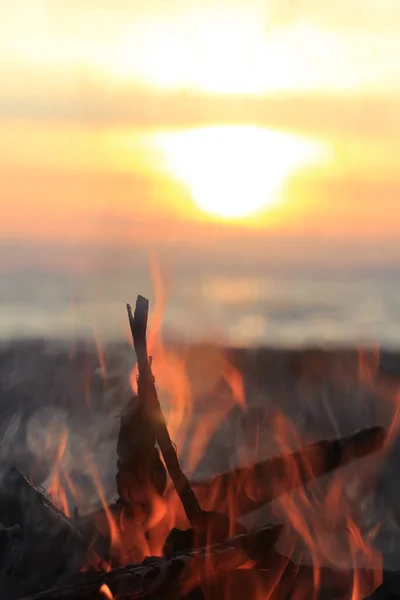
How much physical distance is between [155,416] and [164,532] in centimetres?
66

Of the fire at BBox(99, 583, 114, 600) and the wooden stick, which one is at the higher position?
the wooden stick

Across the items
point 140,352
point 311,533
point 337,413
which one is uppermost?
point 140,352

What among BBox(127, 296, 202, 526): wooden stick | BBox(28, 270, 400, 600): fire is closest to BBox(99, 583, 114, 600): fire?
BBox(28, 270, 400, 600): fire

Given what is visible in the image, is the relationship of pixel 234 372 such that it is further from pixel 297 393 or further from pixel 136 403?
pixel 136 403

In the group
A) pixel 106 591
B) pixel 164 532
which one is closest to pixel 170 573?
pixel 106 591

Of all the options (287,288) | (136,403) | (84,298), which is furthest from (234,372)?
(136,403)

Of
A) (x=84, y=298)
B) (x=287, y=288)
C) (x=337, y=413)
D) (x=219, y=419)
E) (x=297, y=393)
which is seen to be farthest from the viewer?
(x=287, y=288)

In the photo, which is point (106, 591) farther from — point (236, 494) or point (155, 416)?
point (236, 494)

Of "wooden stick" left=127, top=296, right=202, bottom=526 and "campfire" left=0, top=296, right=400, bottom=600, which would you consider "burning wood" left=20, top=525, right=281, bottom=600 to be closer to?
"campfire" left=0, top=296, right=400, bottom=600

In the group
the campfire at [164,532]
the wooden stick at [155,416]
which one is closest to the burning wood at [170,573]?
the campfire at [164,532]

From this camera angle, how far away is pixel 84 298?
857 centimetres

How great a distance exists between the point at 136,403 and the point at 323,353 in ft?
16.8

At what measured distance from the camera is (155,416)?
4.35m

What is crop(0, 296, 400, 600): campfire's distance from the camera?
401 centimetres
